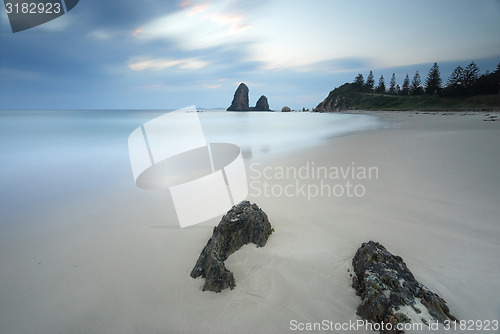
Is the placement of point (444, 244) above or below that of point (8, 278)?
below

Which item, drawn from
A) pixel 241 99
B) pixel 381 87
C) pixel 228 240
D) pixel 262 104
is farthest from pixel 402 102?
pixel 262 104

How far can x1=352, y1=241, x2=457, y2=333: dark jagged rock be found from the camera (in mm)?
1741

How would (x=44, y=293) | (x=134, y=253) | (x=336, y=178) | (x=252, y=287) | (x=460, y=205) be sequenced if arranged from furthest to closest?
1. (x=336, y=178)
2. (x=460, y=205)
3. (x=134, y=253)
4. (x=44, y=293)
5. (x=252, y=287)

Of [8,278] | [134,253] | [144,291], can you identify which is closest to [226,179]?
[134,253]

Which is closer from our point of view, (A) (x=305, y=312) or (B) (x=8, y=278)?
(A) (x=305, y=312)

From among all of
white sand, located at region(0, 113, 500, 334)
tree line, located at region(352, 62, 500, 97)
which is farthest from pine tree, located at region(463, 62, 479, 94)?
white sand, located at region(0, 113, 500, 334)

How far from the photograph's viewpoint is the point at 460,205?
12.4 feet

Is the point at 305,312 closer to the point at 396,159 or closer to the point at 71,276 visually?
the point at 71,276

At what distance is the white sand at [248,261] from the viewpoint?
2100 millimetres

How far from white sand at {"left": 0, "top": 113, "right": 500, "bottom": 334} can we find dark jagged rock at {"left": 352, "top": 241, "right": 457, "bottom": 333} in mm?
194

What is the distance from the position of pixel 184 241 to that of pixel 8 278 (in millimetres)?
2085

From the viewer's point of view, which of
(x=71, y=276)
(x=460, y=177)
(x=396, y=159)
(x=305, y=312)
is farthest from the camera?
(x=396, y=159)

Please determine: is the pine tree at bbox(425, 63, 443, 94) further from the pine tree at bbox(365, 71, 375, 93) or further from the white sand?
the white sand

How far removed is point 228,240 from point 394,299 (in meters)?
1.79
